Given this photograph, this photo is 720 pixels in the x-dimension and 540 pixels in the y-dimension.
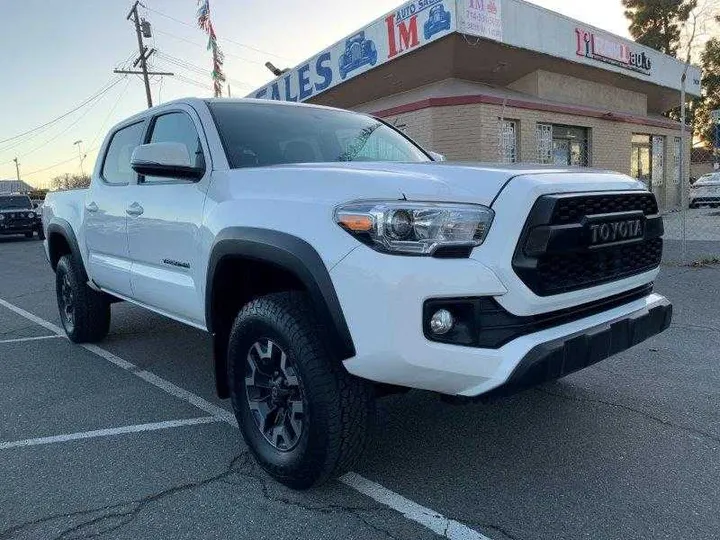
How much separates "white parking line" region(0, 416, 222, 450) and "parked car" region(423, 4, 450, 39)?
32.7ft

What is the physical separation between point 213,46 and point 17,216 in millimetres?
9550

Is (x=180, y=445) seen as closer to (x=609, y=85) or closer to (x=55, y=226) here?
(x=55, y=226)

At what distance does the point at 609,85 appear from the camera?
16.9 m

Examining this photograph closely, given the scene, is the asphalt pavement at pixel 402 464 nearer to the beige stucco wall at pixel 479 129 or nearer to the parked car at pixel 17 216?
the beige stucco wall at pixel 479 129

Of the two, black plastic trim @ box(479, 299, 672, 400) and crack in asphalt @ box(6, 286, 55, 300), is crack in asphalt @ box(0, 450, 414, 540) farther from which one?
crack in asphalt @ box(6, 286, 55, 300)

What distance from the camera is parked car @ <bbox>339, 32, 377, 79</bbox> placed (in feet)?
43.7

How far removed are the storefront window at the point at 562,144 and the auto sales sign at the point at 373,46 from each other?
4031 millimetres

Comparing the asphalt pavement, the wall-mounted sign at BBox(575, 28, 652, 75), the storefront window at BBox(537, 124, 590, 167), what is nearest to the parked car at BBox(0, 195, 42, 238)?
the storefront window at BBox(537, 124, 590, 167)

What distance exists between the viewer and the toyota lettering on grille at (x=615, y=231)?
2.55 meters

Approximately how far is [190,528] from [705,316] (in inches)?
209

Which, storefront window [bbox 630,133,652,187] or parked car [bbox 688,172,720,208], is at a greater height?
storefront window [bbox 630,133,652,187]

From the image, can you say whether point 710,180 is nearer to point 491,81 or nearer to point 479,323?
point 491,81

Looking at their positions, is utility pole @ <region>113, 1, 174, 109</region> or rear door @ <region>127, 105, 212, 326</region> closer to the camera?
rear door @ <region>127, 105, 212, 326</region>

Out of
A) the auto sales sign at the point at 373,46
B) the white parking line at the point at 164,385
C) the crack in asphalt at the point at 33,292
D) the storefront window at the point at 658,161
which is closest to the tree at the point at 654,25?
the storefront window at the point at 658,161
